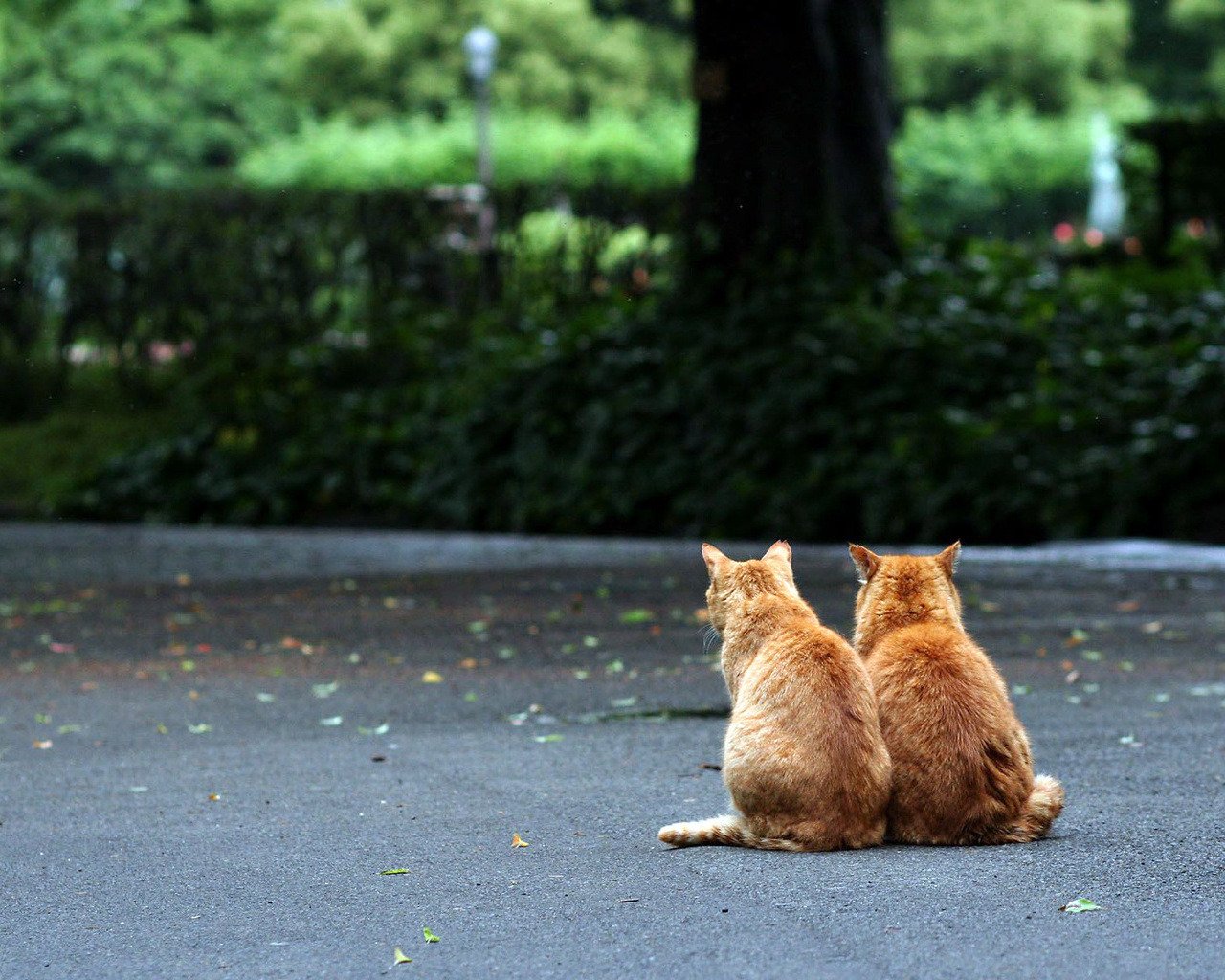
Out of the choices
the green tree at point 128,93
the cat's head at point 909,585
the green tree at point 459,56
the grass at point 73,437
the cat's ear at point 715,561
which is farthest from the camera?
the green tree at point 459,56

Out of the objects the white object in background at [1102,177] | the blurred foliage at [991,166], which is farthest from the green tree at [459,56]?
the white object in background at [1102,177]

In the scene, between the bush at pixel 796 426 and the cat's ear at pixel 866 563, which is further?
the bush at pixel 796 426

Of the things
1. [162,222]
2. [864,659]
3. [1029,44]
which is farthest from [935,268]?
[1029,44]

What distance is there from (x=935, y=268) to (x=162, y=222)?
310 inches

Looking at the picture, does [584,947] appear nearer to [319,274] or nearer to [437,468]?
[437,468]

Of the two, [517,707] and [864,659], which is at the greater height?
[864,659]

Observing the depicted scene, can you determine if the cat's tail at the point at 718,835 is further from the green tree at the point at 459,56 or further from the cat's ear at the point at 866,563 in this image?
the green tree at the point at 459,56

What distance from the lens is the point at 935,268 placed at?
1496 cm

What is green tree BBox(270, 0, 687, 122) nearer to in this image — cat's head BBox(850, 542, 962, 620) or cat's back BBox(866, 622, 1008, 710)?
cat's head BBox(850, 542, 962, 620)

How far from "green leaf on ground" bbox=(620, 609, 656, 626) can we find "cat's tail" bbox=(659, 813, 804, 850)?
4772 mm

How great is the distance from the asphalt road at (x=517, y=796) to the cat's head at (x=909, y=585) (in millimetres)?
669

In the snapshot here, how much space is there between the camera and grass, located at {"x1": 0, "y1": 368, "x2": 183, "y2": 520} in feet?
55.3

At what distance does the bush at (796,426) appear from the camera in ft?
42.0

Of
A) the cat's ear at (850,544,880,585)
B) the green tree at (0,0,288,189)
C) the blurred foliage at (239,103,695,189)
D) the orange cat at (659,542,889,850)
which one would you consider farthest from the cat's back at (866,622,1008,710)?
the green tree at (0,0,288,189)
